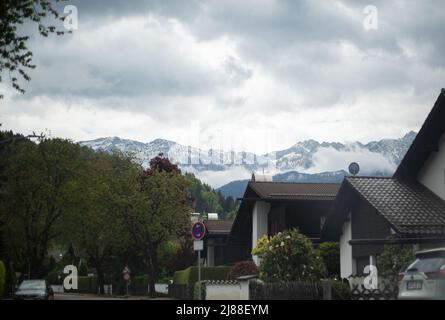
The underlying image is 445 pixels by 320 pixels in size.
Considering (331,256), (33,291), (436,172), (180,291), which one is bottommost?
(180,291)

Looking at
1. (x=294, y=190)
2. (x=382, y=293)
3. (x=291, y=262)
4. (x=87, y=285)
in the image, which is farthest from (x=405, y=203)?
(x=87, y=285)

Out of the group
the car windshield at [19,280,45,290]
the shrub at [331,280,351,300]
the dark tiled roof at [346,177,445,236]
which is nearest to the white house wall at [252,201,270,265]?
the car windshield at [19,280,45,290]

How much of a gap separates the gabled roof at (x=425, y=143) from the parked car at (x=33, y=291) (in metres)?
19.9

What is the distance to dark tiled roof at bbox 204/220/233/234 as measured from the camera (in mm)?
66875

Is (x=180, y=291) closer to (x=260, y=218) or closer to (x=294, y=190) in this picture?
(x=260, y=218)

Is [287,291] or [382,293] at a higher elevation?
[382,293]

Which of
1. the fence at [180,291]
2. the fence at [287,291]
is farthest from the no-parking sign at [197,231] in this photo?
the fence at [180,291]

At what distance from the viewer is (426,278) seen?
15453mm

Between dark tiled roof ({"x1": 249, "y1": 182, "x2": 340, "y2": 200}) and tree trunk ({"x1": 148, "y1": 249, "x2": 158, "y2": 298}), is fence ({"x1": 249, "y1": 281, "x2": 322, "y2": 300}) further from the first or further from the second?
tree trunk ({"x1": 148, "y1": 249, "x2": 158, "y2": 298})

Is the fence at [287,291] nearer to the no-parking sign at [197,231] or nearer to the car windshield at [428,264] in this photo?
the no-parking sign at [197,231]

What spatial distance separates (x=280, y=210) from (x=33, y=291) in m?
17.2
